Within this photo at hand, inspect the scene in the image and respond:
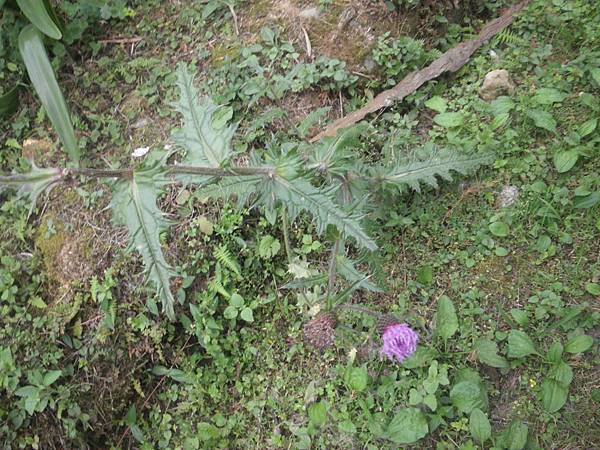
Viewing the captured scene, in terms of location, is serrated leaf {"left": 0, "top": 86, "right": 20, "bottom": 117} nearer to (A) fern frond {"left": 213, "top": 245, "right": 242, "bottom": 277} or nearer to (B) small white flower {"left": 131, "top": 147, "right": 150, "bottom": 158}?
(B) small white flower {"left": 131, "top": 147, "right": 150, "bottom": 158}

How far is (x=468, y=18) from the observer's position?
2.88 m

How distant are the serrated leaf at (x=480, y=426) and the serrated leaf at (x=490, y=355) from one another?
19 cm

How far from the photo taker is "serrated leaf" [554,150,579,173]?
238 cm

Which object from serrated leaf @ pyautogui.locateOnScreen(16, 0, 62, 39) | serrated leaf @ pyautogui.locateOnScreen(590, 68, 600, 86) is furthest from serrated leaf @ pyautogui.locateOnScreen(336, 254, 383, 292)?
serrated leaf @ pyautogui.locateOnScreen(16, 0, 62, 39)

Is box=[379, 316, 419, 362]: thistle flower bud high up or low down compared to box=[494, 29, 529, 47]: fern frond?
down

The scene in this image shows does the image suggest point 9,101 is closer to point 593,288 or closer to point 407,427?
point 407,427

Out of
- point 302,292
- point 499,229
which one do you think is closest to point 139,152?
point 302,292

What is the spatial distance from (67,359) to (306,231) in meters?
1.28

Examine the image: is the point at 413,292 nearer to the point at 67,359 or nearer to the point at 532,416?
the point at 532,416

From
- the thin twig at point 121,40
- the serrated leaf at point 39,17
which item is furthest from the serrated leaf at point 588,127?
the serrated leaf at point 39,17

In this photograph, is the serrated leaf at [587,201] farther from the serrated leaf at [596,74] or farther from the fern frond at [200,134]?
the fern frond at [200,134]

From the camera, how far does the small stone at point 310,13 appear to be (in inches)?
114

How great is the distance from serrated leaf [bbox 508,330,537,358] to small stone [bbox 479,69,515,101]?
43.1 inches

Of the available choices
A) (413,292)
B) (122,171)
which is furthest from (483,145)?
(122,171)
